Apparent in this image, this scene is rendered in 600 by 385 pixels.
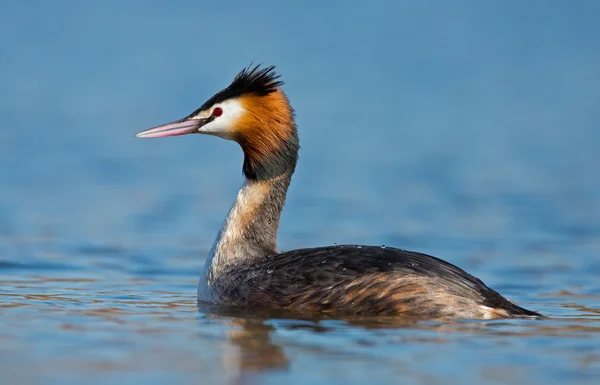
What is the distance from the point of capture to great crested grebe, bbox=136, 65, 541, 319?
9938 mm

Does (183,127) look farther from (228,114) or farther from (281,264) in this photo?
(281,264)

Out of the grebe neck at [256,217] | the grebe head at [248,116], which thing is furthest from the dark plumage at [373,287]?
the grebe head at [248,116]

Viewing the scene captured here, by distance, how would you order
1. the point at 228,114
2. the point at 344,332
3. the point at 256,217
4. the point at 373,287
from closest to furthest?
the point at 344,332
the point at 373,287
the point at 228,114
the point at 256,217

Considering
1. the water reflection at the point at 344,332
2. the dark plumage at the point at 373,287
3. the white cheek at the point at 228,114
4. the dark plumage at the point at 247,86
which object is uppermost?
the dark plumage at the point at 247,86

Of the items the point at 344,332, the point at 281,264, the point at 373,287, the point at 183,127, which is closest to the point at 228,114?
the point at 183,127

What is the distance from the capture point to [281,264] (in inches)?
413

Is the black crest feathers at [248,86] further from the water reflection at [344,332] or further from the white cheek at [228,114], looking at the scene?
the water reflection at [344,332]

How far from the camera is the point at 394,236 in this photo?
15.2 m

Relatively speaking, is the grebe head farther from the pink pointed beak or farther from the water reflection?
the water reflection

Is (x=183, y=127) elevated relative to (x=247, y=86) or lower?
lower

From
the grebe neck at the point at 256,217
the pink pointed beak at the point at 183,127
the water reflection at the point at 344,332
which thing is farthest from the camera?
the grebe neck at the point at 256,217

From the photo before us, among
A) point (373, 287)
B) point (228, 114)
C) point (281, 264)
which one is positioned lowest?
point (373, 287)

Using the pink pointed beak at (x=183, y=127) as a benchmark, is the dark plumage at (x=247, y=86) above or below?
above

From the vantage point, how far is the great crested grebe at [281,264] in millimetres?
9938
